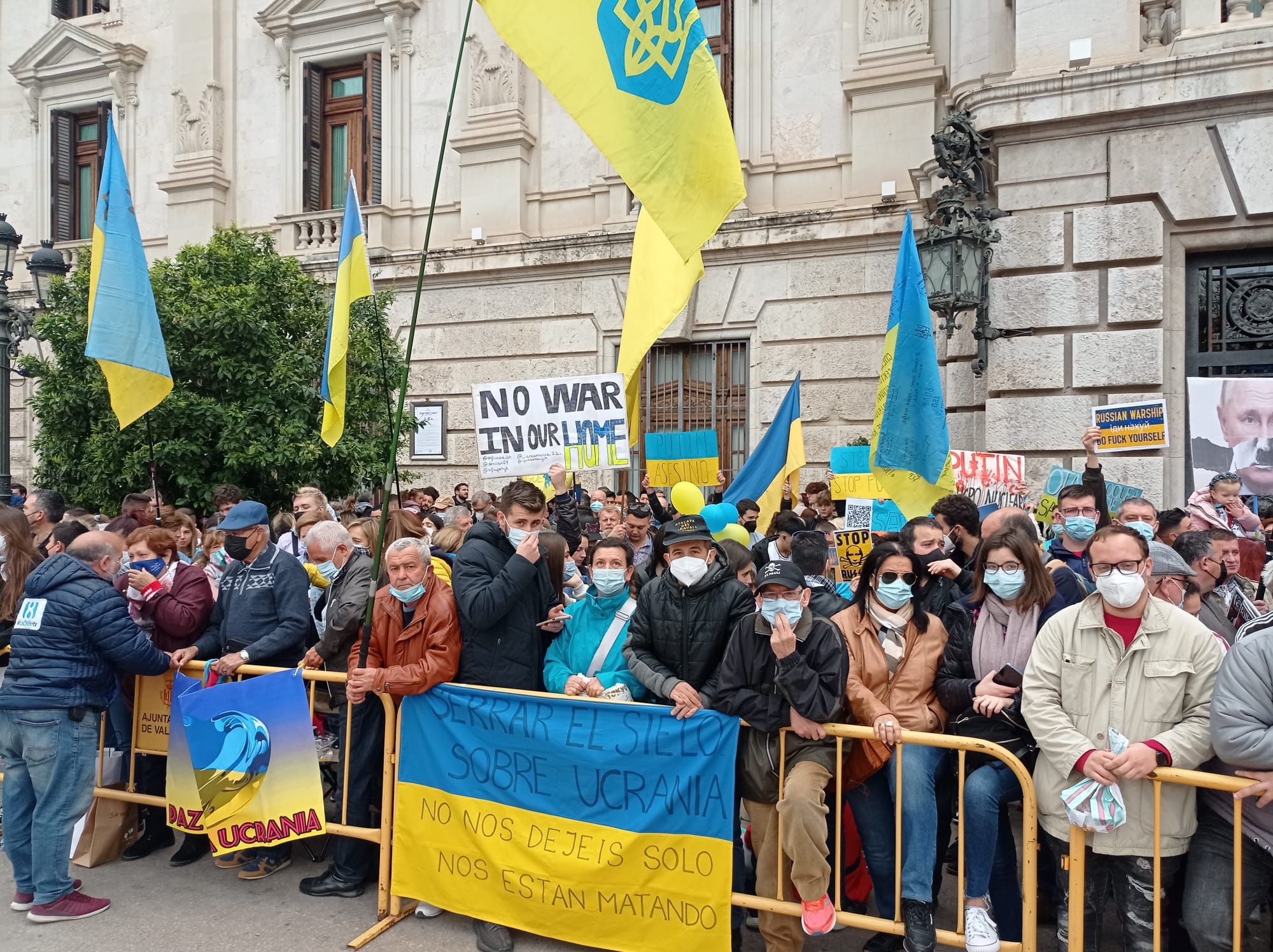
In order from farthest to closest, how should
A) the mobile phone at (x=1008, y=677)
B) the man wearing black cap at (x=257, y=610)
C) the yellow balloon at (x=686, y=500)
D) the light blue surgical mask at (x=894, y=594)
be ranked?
the yellow balloon at (x=686, y=500) < the man wearing black cap at (x=257, y=610) < the light blue surgical mask at (x=894, y=594) < the mobile phone at (x=1008, y=677)

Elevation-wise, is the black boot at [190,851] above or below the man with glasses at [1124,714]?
below

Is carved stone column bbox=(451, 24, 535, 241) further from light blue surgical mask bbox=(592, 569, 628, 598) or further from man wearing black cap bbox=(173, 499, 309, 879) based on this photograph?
light blue surgical mask bbox=(592, 569, 628, 598)

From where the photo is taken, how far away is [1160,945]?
3.48m

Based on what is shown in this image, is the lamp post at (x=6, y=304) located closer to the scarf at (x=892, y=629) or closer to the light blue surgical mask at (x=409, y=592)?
the light blue surgical mask at (x=409, y=592)

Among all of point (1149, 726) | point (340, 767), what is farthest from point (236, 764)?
point (1149, 726)

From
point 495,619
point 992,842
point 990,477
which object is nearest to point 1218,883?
point 992,842

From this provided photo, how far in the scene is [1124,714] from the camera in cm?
351

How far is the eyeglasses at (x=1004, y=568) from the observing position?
404cm

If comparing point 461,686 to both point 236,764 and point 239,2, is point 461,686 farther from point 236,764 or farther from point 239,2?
point 239,2

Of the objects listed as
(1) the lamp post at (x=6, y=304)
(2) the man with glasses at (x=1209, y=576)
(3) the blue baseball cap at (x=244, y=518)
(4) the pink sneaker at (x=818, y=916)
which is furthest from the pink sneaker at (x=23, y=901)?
(1) the lamp post at (x=6, y=304)

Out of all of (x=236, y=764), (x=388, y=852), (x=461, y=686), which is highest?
(x=461, y=686)

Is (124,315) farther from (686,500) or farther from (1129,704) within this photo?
(1129,704)

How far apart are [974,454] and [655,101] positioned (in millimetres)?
5511

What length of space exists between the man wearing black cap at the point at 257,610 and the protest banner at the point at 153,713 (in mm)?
276
